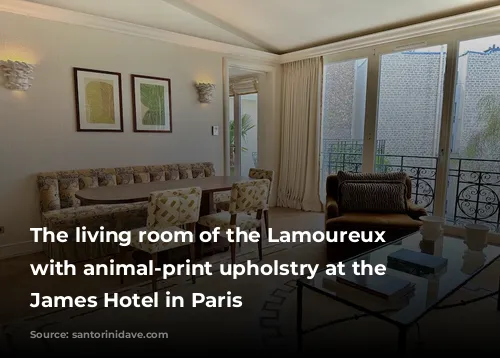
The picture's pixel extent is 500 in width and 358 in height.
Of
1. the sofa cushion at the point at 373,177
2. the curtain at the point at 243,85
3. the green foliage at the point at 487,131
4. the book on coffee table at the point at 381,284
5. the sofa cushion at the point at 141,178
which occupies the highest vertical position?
the curtain at the point at 243,85

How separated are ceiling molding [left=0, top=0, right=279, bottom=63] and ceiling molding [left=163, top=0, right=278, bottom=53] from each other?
0.44 ft

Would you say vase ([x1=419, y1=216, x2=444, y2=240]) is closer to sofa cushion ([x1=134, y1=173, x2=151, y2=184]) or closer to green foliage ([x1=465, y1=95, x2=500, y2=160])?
green foliage ([x1=465, y1=95, x2=500, y2=160])

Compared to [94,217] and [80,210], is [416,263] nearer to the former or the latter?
[94,217]

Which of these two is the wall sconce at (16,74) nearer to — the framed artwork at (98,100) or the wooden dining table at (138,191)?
the framed artwork at (98,100)

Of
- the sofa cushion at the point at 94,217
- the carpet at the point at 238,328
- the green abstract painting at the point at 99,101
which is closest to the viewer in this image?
the carpet at the point at 238,328

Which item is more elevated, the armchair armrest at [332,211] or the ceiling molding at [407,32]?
the ceiling molding at [407,32]

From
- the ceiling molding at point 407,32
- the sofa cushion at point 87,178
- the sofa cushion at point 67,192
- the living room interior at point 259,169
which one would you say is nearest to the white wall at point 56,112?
the living room interior at point 259,169

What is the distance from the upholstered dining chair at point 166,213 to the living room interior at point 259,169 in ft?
0.10

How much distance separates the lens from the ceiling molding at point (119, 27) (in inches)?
130

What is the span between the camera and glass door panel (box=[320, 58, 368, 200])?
4.86 m

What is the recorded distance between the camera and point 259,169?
4.25 m

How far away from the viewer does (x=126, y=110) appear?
409 centimetres

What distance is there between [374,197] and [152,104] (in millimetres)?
2826

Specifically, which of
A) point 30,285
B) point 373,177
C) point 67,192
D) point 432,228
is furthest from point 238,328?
point 67,192
